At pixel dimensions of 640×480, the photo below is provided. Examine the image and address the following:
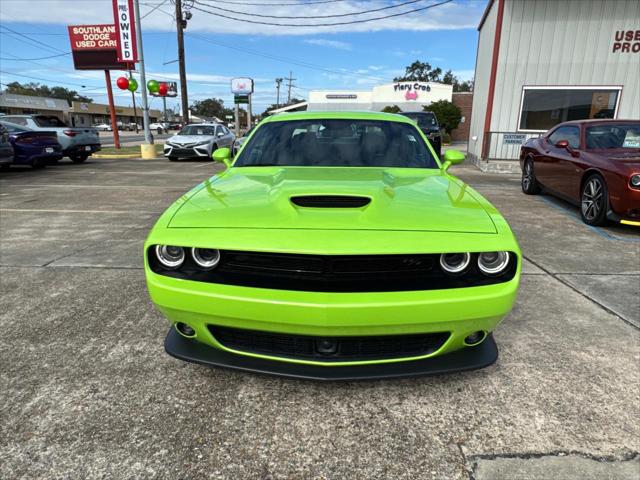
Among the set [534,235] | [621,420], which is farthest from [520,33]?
[621,420]

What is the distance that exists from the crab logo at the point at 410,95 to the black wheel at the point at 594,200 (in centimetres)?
3648

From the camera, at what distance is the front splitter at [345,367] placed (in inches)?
75.0

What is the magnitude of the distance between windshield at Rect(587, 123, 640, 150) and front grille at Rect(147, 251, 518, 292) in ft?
18.4

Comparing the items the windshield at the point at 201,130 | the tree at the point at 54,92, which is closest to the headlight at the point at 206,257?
the windshield at the point at 201,130

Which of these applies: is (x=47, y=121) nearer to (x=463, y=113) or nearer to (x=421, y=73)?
(x=463, y=113)

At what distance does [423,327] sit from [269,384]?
0.95 m

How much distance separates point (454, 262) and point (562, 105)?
44.5 ft

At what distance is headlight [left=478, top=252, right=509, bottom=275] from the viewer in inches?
77.7

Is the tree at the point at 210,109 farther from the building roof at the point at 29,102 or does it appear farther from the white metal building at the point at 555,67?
the white metal building at the point at 555,67

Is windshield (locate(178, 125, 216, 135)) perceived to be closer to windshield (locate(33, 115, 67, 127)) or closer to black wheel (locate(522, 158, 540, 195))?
windshield (locate(33, 115, 67, 127))

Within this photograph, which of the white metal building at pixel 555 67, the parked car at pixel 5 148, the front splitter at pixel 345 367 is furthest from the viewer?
the white metal building at pixel 555 67

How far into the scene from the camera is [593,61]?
12.2 m

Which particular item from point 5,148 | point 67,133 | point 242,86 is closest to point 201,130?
point 67,133

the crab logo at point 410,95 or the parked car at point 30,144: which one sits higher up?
the crab logo at point 410,95
